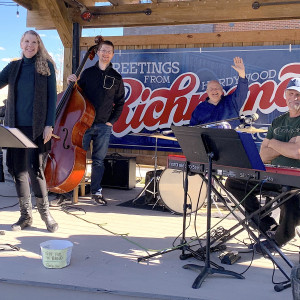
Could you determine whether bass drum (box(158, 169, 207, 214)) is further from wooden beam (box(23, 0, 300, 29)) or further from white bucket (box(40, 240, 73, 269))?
wooden beam (box(23, 0, 300, 29))

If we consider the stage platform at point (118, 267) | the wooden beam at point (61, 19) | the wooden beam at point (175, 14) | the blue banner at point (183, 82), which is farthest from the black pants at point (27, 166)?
the wooden beam at point (175, 14)

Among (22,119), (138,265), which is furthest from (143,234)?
(22,119)

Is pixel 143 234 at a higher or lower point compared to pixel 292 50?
lower

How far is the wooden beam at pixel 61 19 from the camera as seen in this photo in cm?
572

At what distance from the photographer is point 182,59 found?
5.71 m

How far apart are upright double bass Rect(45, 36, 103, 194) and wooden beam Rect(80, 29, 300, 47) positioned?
1.86 meters

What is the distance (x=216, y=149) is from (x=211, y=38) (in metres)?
3.39

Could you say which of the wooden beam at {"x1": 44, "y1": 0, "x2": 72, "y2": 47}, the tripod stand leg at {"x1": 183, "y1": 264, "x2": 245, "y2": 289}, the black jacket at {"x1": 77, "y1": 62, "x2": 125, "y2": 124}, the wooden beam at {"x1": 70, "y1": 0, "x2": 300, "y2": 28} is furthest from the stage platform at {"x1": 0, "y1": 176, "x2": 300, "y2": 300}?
the wooden beam at {"x1": 44, "y1": 0, "x2": 72, "y2": 47}

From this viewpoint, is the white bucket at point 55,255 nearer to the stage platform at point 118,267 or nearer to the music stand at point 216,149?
the stage platform at point 118,267

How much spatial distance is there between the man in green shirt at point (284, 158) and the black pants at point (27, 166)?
161cm

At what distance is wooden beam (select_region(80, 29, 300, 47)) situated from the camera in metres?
5.27

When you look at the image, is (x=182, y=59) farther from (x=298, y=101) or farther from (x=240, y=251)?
(x=240, y=251)

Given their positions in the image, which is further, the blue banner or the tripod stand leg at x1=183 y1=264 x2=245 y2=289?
the blue banner

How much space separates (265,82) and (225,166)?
3120 mm
